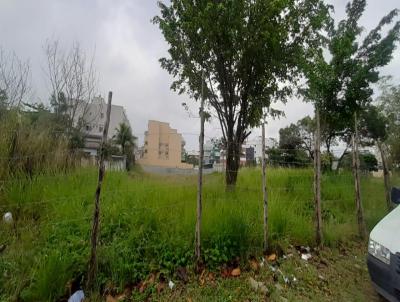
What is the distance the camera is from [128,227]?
12.9 feet

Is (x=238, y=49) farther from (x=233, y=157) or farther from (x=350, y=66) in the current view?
(x=350, y=66)

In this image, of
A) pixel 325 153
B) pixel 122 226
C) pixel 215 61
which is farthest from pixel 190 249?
pixel 325 153

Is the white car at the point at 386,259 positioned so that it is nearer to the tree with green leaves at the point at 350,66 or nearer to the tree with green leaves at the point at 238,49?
the tree with green leaves at the point at 238,49

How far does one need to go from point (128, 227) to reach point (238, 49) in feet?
15.8

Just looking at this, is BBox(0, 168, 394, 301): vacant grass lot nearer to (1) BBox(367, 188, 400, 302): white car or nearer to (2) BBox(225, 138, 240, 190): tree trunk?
(2) BBox(225, 138, 240, 190): tree trunk

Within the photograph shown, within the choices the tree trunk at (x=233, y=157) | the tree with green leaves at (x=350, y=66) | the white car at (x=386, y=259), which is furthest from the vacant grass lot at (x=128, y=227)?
the tree with green leaves at (x=350, y=66)

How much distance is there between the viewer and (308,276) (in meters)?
3.68

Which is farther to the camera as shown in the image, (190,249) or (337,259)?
(337,259)

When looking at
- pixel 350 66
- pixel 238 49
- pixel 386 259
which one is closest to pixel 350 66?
pixel 350 66

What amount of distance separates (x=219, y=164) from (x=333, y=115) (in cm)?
623

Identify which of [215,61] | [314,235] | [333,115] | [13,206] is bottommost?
[314,235]

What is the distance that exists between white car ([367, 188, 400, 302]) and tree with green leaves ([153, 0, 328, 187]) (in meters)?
3.36

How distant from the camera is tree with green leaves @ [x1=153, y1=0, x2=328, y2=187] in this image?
236 inches

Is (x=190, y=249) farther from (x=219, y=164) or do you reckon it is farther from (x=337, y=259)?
(x=219, y=164)
